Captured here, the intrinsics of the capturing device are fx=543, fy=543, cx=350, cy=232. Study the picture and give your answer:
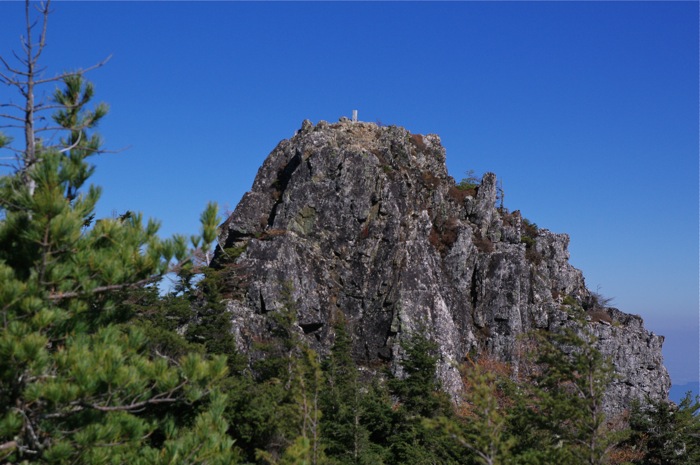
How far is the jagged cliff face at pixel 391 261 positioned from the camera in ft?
126

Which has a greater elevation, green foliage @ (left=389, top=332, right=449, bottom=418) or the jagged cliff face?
the jagged cliff face

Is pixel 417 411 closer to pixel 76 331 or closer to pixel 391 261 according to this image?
pixel 391 261

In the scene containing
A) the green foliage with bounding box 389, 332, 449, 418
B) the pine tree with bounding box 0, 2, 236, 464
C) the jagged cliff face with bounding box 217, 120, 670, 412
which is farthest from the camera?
the jagged cliff face with bounding box 217, 120, 670, 412

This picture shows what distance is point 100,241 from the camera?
7.01m

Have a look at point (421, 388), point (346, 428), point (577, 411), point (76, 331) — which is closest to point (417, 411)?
point (421, 388)

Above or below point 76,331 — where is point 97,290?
above

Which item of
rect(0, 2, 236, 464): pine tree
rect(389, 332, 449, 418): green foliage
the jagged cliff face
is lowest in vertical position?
rect(0, 2, 236, 464): pine tree

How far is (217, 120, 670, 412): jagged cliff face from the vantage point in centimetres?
3828

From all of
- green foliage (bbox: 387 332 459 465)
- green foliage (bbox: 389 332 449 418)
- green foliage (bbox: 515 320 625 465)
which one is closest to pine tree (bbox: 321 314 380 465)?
green foliage (bbox: 387 332 459 465)

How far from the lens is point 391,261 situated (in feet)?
133

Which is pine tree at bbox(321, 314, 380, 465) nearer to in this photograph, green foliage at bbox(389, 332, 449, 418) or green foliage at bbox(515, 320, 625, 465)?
green foliage at bbox(389, 332, 449, 418)

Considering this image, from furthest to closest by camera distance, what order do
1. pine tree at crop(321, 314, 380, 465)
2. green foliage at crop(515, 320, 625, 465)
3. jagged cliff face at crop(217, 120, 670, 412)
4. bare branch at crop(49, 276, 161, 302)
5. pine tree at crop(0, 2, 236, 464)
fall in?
1. jagged cliff face at crop(217, 120, 670, 412)
2. pine tree at crop(321, 314, 380, 465)
3. green foliage at crop(515, 320, 625, 465)
4. bare branch at crop(49, 276, 161, 302)
5. pine tree at crop(0, 2, 236, 464)

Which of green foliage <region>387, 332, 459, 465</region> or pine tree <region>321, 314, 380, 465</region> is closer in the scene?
pine tree <region>321, 314, 380, 465</region>

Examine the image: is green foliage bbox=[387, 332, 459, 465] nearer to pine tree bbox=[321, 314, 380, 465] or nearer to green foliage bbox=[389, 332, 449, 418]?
green foliage bbox=[389, 332, 449, 418]
